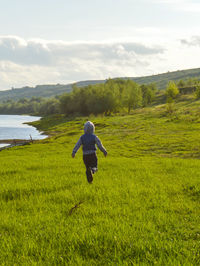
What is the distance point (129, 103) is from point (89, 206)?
113m

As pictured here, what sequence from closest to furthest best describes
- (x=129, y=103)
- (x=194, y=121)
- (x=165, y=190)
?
(x=165, y=190) < (x=194, y=121) < (x=129, y=103)

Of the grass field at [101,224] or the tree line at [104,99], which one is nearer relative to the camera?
the grass field at [101,224]

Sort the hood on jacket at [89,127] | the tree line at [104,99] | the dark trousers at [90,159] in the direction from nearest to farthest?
1. the hood on jacket at [89,127]
2. the dark trousers at [90,159]
3. the tree line at [104,99]

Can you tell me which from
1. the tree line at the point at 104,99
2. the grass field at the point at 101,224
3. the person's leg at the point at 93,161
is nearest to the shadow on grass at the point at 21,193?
the grass field at the point at 101,224

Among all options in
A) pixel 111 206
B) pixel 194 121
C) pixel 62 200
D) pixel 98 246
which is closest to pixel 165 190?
pixel 111 206

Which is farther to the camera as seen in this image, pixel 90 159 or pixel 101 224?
pixel 90 159

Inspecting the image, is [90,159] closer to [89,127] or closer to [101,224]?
[89,127]

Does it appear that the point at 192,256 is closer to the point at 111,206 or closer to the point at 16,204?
the point at 111,206

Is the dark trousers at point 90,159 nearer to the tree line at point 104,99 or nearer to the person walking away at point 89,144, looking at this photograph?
the person walking away at point 89,144

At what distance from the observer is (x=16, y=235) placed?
6855 mm

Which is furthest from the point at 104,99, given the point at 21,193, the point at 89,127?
the point at 21,193

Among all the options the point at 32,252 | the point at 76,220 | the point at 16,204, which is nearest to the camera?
the point at 32,252

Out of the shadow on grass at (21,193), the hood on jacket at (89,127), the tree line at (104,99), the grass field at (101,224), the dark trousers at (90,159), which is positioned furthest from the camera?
the tree line at (104,99)

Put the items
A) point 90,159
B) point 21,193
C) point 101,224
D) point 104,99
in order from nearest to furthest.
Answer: point 101,224
point 21,193
point 90,159
point 104,99
